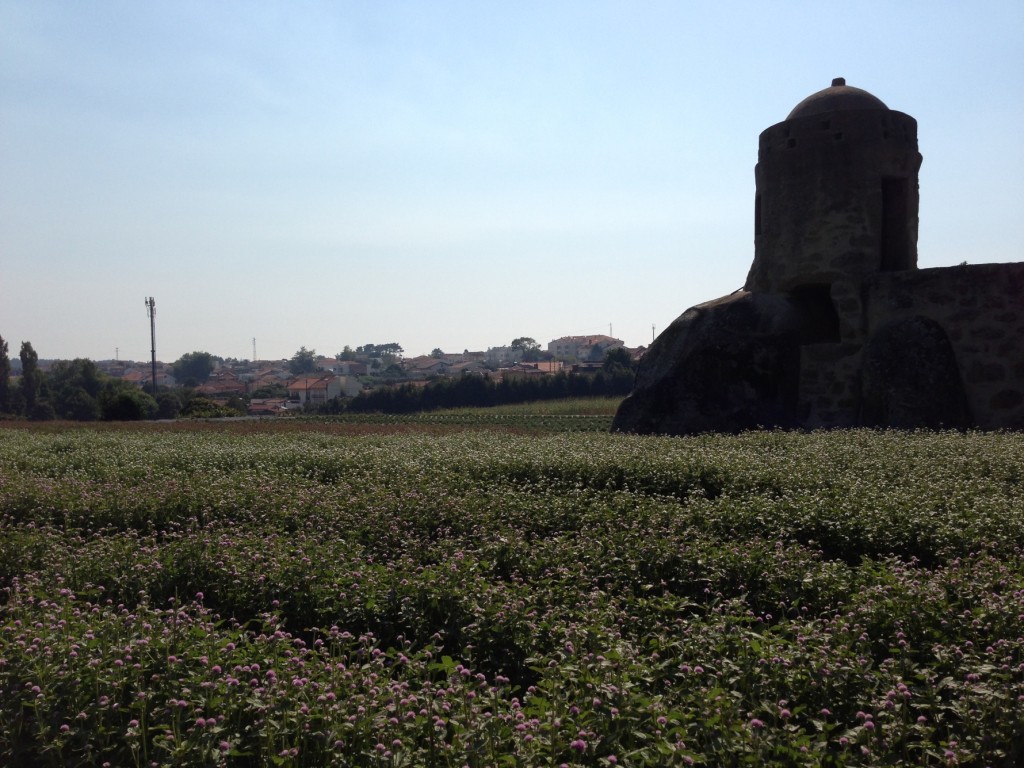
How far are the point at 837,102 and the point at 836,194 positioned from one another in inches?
81.3

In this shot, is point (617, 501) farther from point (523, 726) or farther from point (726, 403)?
point (726, 403)

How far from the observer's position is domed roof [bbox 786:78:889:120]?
18.8 m

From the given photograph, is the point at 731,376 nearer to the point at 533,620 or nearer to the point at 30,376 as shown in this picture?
the point at 533,620

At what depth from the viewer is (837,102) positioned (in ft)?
62.1

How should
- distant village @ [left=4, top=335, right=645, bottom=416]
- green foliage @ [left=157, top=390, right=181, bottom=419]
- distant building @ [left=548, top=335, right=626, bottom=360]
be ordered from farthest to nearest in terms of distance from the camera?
distant building @ [left=548, top=335, right=626, bottom=360] < distant village @ [left=4, top=335, right=645, bottom=416] < green foliage @ [left=157, top=390, right=181, bottom=419]

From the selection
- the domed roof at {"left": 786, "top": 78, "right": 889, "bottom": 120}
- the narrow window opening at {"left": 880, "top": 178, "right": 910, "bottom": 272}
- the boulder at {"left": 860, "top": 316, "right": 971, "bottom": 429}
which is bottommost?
the boulder at {"left": 860, "top": 316, "right": 971, "bottom": 429}

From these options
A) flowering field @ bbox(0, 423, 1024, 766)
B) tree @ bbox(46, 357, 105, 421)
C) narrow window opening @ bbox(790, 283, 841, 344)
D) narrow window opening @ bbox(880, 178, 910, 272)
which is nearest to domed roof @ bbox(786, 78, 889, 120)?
narrow window opening @ bbox(880, 178, 910, 272)

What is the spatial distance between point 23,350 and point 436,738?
7040 centimetres

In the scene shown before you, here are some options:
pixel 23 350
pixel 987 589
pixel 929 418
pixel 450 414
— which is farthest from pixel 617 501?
pixel 23 350

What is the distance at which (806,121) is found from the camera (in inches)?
750

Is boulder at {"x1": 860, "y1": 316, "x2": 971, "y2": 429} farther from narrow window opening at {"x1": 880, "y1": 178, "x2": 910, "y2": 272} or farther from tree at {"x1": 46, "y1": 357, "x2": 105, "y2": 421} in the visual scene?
tree at {"x1": 46, "y1": 357, "x2": 105, "y2": 421}

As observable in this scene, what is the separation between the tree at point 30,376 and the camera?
61.3 m

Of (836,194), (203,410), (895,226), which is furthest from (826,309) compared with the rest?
(203,410)

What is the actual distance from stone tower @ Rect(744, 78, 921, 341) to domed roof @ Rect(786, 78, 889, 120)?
22mm
